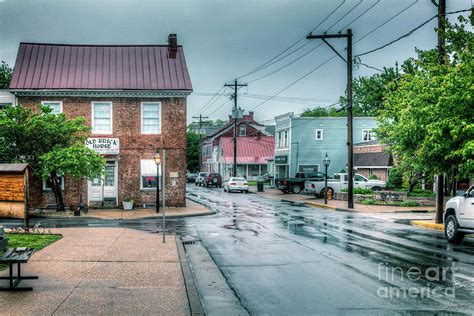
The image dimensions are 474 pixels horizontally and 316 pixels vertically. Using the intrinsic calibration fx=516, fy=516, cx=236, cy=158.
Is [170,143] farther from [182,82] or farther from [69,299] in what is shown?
[69,299]

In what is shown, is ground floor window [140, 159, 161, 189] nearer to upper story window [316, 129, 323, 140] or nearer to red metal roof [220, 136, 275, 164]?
upper story window [316, 129, 323, 140]

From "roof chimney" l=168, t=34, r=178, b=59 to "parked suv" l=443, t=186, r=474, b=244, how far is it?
810 inches

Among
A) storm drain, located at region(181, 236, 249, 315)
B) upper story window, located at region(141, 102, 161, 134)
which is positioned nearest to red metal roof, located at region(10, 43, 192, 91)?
upper story window, located at region(141, 102, 161, 134)

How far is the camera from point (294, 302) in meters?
8.27

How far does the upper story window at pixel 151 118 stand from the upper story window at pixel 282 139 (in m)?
28.1

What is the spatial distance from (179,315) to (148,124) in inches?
941

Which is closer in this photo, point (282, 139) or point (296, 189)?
point (296, 189)

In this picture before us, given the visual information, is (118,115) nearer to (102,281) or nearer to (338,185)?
(338,185)

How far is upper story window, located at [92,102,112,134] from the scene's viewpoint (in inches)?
1182

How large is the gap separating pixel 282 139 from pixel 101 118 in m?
31.1

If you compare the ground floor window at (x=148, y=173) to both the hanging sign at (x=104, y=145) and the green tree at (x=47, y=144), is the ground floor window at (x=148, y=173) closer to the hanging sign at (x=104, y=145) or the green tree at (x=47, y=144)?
the hanging sign at (x=104, y=145)

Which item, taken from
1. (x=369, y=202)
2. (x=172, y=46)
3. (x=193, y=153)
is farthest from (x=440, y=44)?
(x=193, y=153)

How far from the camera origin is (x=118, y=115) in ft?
98.6

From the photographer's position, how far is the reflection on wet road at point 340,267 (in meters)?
8.22
